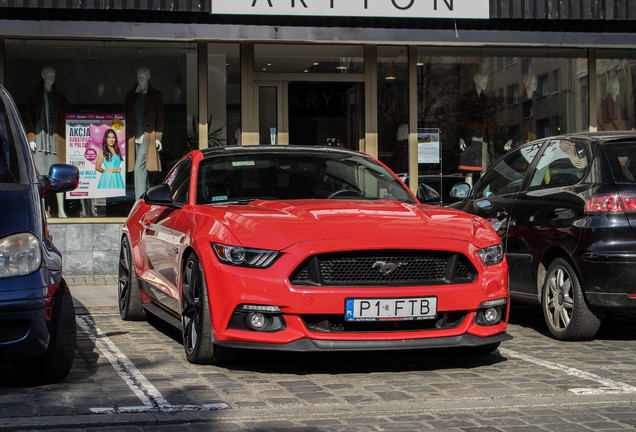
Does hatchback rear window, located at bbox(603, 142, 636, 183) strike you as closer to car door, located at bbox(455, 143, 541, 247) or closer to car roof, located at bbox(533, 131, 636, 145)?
car roof, located at bbox(533, 131, 636, 145)

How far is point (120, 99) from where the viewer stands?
Answer: 13258 millimetres

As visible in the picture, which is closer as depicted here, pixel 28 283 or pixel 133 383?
pixel 28 283

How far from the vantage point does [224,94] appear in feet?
44.2

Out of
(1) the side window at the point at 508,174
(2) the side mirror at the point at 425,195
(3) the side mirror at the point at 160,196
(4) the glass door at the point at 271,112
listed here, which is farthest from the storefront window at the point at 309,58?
(3) the side mirror at the point at 160,196

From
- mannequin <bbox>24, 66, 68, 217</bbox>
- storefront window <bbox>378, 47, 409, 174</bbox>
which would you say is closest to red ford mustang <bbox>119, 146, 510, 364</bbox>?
mannequin <bbox>24, 66, 68, 217</bbox>

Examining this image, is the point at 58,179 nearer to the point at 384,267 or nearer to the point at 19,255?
the point at 19,255

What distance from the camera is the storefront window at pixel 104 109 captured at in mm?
13008

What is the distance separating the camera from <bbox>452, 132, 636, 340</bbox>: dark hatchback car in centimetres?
701

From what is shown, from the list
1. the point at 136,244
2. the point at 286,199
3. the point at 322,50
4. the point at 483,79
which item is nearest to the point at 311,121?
the point at 322,50

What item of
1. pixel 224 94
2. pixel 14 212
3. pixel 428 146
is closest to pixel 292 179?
pixel 14 212

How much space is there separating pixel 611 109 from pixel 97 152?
24.6 ft

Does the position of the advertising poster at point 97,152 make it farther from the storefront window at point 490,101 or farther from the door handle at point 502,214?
the door handle at point 502,214

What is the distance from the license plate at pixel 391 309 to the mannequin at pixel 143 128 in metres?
8.12

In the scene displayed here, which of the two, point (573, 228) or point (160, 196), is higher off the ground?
point (160, 196)
